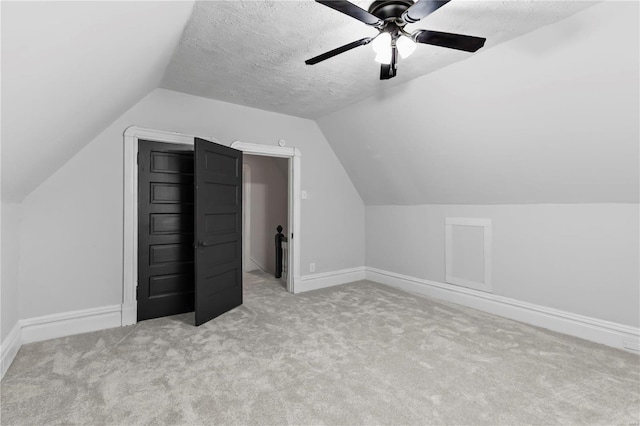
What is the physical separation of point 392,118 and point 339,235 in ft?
6.71

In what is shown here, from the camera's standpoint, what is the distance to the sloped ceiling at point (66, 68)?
99 centimetres

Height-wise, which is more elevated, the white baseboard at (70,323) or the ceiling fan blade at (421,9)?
the ceiling fan blade at (421,9)

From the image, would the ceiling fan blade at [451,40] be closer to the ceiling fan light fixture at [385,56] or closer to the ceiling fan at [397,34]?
the ceiling fan at [397,34]

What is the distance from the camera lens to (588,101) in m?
2.34

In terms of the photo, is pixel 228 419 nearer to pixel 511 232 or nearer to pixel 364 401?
pixel 364 401

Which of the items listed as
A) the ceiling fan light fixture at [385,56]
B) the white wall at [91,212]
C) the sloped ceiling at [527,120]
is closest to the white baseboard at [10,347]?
the white wall at [91,212]

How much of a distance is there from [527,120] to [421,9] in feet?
5.72

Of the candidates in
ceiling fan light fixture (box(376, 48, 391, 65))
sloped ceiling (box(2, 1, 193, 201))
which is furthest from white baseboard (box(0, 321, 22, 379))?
ceiling fan light fixture (box(376, 48, 391, 65))

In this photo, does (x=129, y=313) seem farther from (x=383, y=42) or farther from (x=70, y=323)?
(x=383, y=42)

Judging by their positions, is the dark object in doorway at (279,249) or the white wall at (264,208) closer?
the dark object in doorway at (279,249)

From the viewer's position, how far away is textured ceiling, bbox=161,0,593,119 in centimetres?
204

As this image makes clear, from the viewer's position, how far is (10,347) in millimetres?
2385

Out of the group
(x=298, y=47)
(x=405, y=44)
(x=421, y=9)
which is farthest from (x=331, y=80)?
(x=421, y=9)

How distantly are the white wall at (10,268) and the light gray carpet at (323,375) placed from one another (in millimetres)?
329
